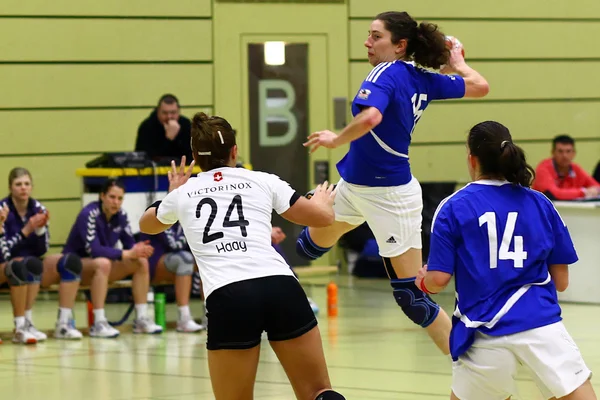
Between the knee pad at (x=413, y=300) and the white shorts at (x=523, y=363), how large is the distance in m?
2.15

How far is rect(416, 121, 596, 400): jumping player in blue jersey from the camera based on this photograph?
460 centimetres

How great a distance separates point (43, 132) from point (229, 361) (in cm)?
854

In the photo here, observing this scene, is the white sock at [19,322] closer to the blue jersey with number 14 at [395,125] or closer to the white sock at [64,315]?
the white sock at [64,315]

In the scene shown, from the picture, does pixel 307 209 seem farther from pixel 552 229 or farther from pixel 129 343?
pixel 129 343

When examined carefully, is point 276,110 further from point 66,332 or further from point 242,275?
point 242,275

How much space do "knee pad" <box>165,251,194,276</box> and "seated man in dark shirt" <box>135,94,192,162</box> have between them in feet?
4.94

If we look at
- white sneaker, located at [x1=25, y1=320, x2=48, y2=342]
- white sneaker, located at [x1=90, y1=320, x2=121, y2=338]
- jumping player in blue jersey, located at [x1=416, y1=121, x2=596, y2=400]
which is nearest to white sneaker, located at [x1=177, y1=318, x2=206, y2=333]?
white sneaker, located at [x1=90, y1=320, x2=121, y2=338]

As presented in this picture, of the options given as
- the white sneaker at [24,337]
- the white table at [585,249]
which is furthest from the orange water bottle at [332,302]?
the white sneaker at [24,337]

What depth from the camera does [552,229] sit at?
15.6ft

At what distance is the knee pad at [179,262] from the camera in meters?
10.1

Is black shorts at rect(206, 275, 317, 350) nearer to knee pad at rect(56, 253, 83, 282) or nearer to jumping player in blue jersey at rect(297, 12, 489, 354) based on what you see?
jumping player in blue jersey at rect(297, 12, 489, 354)

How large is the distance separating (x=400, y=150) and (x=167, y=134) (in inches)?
205

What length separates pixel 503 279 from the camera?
15.2ft

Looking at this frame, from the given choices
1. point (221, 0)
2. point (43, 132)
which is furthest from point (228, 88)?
point (43, 132)
